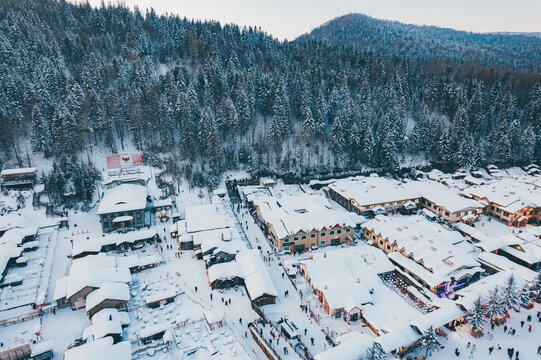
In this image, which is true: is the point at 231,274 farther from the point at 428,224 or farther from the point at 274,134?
the point at 274,134

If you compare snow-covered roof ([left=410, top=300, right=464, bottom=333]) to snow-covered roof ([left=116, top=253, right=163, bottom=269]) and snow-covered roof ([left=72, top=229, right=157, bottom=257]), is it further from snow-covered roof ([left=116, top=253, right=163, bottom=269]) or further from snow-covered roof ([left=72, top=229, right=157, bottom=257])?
snow-covered roof ([left=72, top=229, right=157, bottom=257])

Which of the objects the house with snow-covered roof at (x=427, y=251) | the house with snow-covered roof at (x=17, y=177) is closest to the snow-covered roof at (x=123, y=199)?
the house with snow-covered roof at (x=17, y=177)

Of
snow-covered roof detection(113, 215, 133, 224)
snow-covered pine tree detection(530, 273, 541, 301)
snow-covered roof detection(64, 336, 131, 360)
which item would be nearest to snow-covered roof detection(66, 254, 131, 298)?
snow-covered roof detection(64, 336, 131, 360)

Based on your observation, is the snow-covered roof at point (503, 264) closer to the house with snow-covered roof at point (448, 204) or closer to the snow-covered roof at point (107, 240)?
the house with snow-covered roof at point (448, 204)

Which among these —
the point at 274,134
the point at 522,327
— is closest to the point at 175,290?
the point at 522,327

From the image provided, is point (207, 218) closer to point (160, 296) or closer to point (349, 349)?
point (160, 296)

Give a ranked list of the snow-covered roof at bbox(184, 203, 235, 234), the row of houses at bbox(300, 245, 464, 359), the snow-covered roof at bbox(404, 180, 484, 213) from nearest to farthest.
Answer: the row of houses at bbox(300, 245, 464, 359)
the snow-covered roof at bbox(184, 203, 235, 234)
the snow-covered roof at bbox(404, 180, 484, 213)
